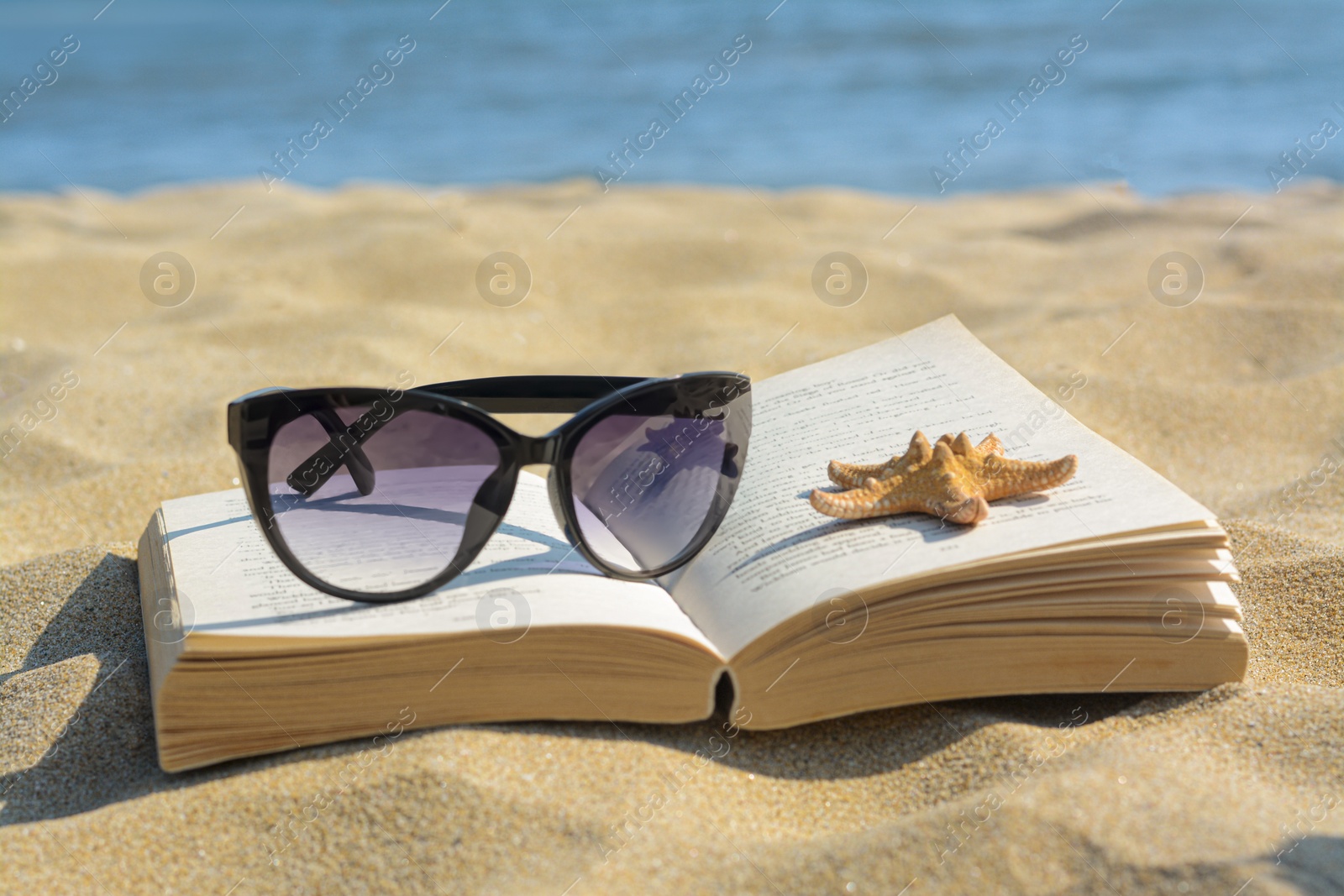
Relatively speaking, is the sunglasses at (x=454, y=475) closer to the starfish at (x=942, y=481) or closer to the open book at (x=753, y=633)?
the open book at (x=753, y=633)

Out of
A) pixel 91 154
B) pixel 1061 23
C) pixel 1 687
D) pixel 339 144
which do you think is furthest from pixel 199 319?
pixel 1061 23

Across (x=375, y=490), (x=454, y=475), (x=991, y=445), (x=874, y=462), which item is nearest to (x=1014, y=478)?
(x=991, y=445)

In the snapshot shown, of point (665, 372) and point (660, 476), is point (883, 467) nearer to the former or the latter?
point (660, 476)

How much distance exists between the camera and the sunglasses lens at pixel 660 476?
6.49 feet

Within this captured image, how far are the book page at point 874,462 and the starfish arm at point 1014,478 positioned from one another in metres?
0.03

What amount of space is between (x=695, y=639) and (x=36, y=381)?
390 cm

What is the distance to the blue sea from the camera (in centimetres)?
968

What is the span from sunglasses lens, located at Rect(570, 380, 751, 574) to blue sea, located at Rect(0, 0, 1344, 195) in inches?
287

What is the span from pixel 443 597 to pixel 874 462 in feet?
3.32

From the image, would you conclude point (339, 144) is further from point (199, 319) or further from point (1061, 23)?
point (1061, 23)

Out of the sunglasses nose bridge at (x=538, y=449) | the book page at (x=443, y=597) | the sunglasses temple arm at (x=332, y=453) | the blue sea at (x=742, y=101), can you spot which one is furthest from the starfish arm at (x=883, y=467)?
the blue sea at (x=742, y=101)

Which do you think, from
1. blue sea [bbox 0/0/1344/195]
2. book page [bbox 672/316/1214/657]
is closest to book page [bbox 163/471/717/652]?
book page [bbox 672/316/1214/657]

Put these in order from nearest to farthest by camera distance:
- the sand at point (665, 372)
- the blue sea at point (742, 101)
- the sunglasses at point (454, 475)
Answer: the sand at point (665, 372)
the sunglasses at point (454, 475)
the blue sea at point (742, 101)

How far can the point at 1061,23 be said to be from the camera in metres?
15.0
